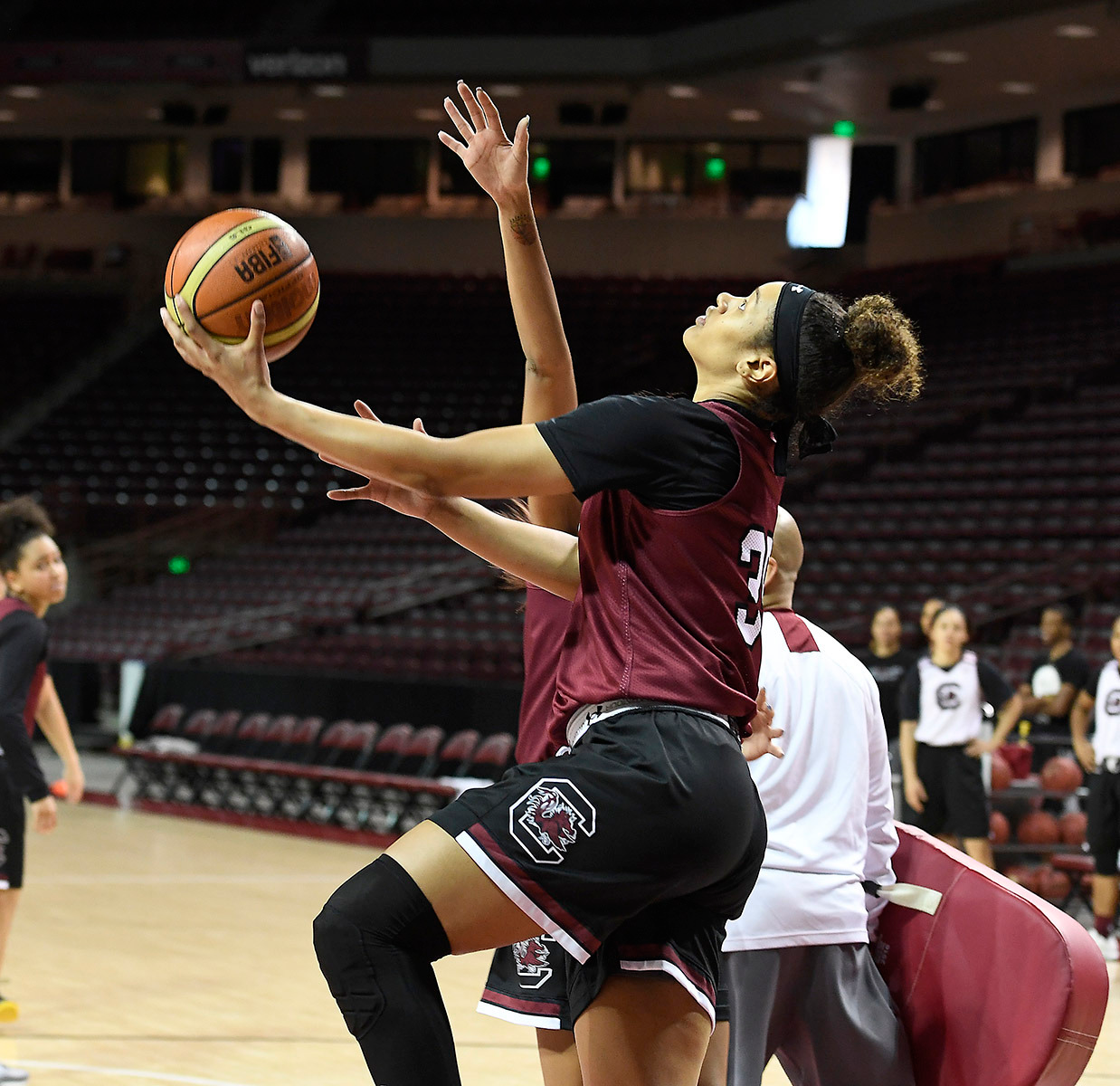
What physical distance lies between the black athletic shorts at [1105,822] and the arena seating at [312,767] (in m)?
3.89

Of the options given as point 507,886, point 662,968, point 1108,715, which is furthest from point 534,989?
point 1108,715

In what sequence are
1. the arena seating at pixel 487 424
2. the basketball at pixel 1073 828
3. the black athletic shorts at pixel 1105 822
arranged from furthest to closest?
1. the arena seating at pixel 487 424
2. the basketball at pixel 1073 828
3. the black athletic shorts at pixel 1105 822

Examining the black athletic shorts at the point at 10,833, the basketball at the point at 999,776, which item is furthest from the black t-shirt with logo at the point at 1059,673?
the black athletic shorts at the point at 10,833

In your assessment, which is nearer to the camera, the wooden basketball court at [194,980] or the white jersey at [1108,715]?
the wooden basketball court at [194,980]

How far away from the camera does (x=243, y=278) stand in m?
2.42

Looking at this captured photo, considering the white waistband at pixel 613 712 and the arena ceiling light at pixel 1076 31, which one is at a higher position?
the arena ceiling light at pixel 1076 31

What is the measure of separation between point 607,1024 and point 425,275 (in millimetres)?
22148

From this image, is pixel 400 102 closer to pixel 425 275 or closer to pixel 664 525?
pixel 425 275

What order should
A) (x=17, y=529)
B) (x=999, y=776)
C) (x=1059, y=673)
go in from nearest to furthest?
(x=17, y=529) → (x=999, y=776) → (x=1059, y=673)

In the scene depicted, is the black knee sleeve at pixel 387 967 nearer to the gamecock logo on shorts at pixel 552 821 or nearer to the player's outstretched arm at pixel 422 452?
the gamecock logo on shorts at pixel 552 821

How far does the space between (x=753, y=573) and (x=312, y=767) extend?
9.24 meters

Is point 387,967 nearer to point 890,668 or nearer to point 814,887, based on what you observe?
point 814,887

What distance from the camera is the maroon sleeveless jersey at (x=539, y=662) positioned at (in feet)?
9.80

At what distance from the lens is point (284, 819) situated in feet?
36.7
